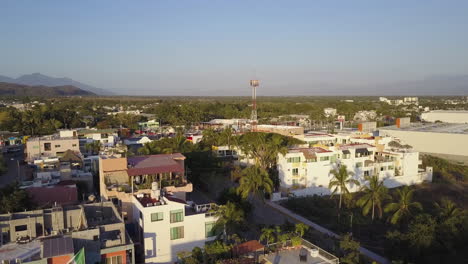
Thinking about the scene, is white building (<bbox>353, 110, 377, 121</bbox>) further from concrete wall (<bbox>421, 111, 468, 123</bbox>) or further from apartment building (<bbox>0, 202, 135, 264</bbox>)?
apartment building (<bbox>0, 202, 135, 264</bbox>)

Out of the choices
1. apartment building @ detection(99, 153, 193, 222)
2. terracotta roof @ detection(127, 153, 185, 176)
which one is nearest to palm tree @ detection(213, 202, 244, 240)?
apartment building @ detection(99, 153, 193, 222)

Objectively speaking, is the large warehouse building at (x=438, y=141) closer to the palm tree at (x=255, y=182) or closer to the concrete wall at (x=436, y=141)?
the concrete wall at (x=436, y=141)

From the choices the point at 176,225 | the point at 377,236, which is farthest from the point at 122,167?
the point at 377,236

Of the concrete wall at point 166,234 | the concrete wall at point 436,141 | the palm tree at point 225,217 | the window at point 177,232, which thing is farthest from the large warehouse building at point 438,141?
the window at point 177,232

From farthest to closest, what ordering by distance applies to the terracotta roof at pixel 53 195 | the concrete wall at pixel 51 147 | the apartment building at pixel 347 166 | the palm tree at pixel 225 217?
the concrete wall at pixel 51 147 < the apartment building at pixel 347 166 < the terracotta roof at pixel 53 195 < the palm tree at pixel 225 217

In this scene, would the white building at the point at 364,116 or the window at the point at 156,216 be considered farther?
the white building at the point at 364,116

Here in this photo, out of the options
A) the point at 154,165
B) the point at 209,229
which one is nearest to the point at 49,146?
the point at 154,165

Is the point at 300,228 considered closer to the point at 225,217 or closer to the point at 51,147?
the point at 225,217
